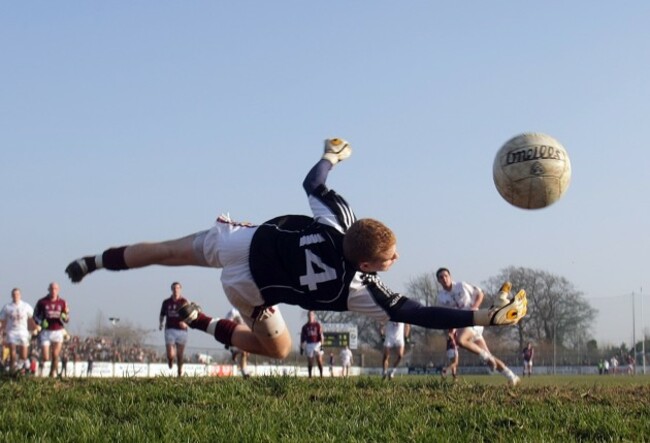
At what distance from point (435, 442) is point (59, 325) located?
14.8m

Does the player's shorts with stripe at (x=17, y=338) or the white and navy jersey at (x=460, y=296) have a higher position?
the white and navy jersey at (x=460, y=296)

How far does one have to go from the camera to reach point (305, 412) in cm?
698

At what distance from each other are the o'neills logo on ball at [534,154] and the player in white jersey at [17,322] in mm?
14265

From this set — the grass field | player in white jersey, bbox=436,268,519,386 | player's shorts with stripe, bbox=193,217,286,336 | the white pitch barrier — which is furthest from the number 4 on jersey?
player in white jersey, bbox=436,268,519,386

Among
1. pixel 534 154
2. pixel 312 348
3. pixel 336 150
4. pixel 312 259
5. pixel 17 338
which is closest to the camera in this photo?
pixel 312 259

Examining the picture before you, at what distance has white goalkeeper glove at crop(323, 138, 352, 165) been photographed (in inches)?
318

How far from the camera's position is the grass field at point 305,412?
19.4ft

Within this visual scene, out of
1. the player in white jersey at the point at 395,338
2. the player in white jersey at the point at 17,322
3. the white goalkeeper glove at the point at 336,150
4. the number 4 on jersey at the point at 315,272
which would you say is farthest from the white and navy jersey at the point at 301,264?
the player in white jersey at the point at 395,338

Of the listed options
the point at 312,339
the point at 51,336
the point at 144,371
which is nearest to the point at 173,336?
the point at 51,336

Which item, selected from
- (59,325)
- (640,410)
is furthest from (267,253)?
(59,325)

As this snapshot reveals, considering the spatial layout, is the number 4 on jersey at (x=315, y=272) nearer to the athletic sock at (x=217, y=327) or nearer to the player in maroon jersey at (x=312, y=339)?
the athletic sock at (x=217, y=327)

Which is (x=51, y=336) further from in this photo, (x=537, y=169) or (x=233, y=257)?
(x=537, y=169)

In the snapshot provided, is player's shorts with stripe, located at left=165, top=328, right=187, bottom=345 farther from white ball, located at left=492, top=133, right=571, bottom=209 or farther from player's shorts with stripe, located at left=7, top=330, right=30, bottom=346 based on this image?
white ball, located at left=492, top=133, right=571, bottom=209

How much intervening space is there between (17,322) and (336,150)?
551 inches
